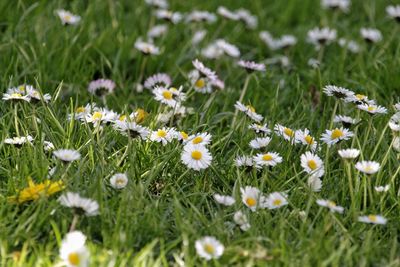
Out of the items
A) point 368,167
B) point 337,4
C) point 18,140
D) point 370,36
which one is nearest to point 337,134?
point 368,167

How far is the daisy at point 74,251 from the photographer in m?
1.85

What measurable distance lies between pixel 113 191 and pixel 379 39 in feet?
6.59

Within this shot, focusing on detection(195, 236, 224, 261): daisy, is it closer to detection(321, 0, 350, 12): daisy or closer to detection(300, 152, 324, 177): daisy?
detection(300, 152, 324, 177): daisy

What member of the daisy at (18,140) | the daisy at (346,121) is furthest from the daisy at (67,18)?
the daisy at (346,121)

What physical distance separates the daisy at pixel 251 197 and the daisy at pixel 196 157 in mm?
160

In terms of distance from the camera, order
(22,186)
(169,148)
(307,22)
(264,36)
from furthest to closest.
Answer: (307,22)
(264,36)
(169,148)
(22,186)

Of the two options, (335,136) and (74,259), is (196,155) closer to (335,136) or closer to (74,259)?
(335,136)

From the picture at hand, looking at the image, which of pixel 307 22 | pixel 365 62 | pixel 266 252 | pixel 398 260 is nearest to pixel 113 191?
pixel 266 252

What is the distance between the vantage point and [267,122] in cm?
286

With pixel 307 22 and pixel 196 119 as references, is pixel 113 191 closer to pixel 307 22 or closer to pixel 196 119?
pixel 196 119

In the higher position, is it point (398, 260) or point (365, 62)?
point (398, 260)

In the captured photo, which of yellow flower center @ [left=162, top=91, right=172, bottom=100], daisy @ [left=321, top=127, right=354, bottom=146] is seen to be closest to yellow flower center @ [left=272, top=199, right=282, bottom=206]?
daisy @ [left=321, top=127, right=354, bottom=146]

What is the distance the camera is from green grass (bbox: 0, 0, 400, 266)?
6.64 ft

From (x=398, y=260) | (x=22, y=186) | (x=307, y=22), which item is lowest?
(x=307, y=22)
